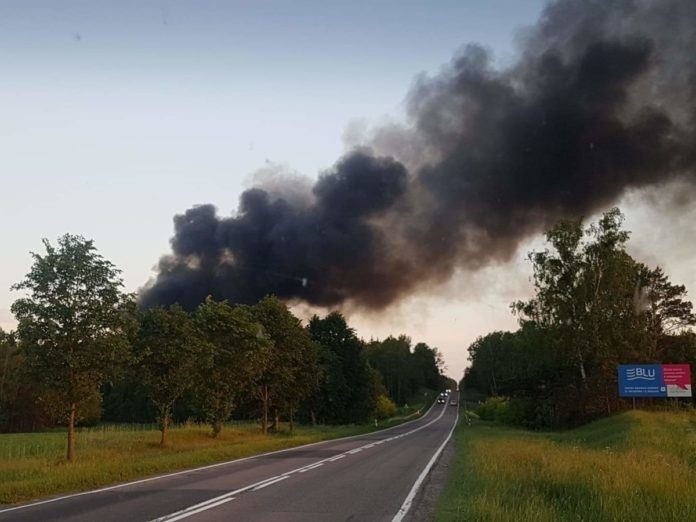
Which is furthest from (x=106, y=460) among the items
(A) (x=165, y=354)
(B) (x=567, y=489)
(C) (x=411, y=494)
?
(B) (x=567, y=489)

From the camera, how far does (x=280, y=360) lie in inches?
1769

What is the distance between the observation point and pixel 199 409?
36.3m

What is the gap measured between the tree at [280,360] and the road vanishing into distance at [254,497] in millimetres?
24078

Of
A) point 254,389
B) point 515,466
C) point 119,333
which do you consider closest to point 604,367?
point 254,389

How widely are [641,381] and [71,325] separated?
38259 mm

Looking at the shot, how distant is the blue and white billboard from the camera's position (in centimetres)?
4262

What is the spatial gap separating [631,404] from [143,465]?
131ft

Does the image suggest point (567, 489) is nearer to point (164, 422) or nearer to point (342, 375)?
point (164, 422)

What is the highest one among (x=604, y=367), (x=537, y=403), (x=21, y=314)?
(x=21, y=314)

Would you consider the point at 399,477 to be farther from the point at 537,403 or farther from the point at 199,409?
the point at 537,403

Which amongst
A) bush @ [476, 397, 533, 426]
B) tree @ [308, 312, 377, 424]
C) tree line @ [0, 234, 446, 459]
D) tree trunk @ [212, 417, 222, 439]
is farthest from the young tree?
tree @ [308, 312, 377, 424]

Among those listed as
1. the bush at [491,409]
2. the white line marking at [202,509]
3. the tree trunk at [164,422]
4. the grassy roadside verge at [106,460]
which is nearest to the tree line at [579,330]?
the bush at [491,409]

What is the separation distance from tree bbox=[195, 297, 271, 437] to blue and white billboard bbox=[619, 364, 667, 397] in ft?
84.5

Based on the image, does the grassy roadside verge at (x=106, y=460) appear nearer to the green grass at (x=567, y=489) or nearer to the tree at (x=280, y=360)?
the tree at (x=280, y=360)
